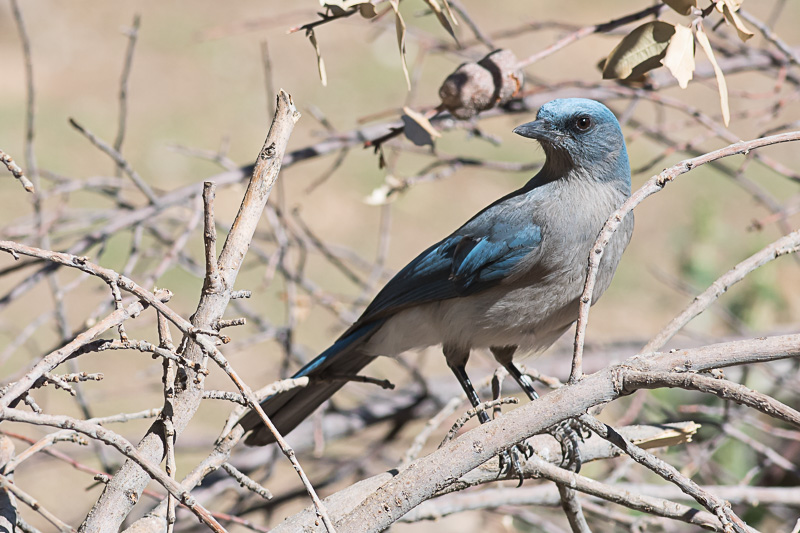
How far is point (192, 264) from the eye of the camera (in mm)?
3908

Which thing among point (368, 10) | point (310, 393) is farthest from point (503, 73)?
point (310, 393)

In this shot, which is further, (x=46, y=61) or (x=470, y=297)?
(x=46, y=61)

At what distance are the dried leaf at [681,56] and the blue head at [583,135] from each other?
95 centimetres

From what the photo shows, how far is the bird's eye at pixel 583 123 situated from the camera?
295 cm

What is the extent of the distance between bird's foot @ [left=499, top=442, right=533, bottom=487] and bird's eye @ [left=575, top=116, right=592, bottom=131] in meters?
1.10

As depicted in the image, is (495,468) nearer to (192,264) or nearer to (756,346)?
(756,346)

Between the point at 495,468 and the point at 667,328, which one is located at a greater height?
the point at 667,328

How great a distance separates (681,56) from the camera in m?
1.95

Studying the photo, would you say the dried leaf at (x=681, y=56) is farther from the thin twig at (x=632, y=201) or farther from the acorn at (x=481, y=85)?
the acorn at (x=481, y=85)

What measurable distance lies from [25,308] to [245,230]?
7.03 m

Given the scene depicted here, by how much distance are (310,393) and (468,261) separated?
715mm

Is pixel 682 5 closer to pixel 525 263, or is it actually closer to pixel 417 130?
pixel 417 130

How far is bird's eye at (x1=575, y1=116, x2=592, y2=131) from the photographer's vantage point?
2.95 m

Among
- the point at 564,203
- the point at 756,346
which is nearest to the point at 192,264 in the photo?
the point at 564,203
